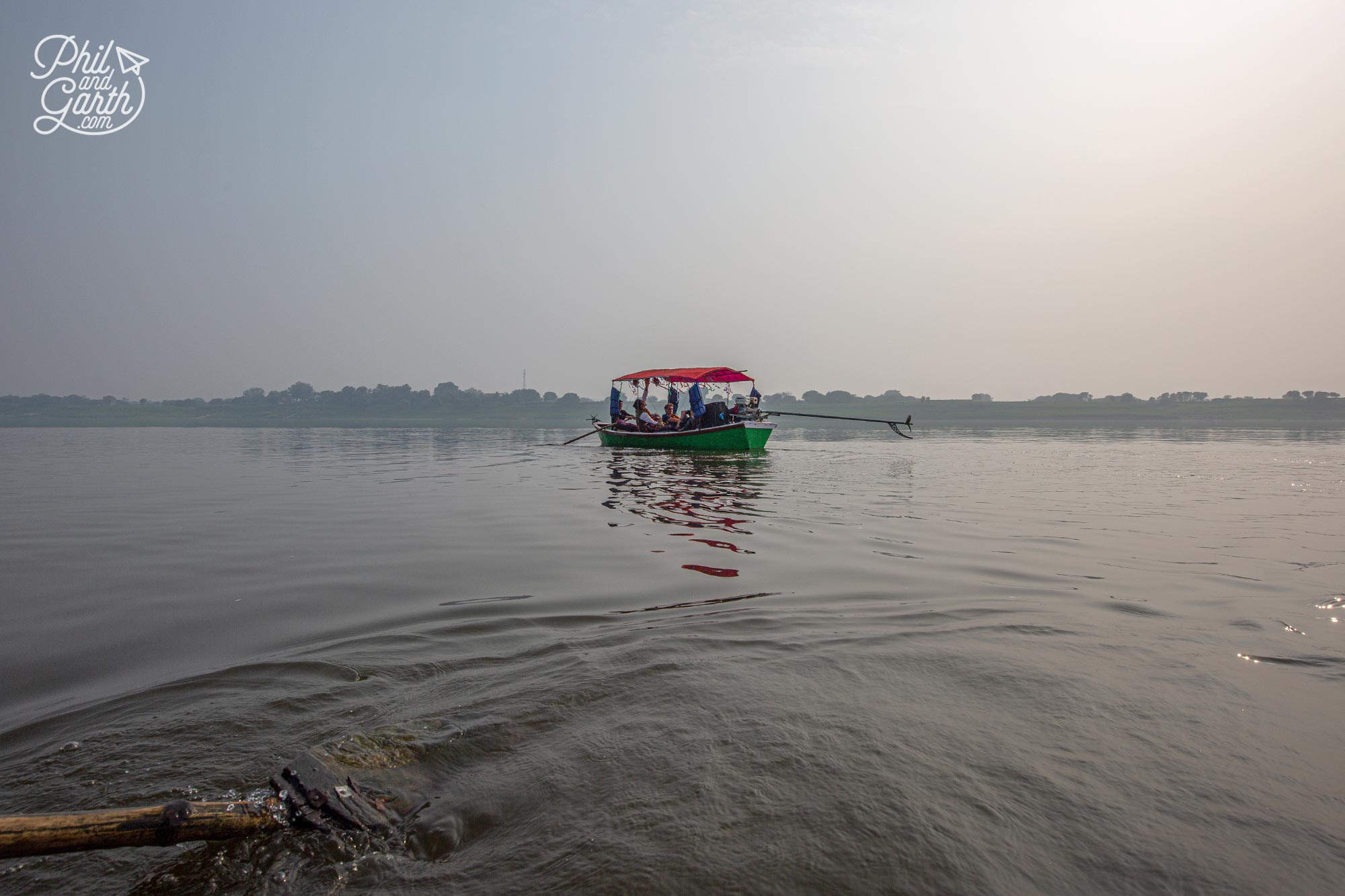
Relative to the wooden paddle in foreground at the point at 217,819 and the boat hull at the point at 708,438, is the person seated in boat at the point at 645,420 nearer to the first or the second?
the boat hull at the point at 708,438

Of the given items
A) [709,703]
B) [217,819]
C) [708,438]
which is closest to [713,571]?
[709,703]

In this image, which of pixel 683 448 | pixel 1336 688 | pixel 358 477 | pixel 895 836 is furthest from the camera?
pixel 683 448

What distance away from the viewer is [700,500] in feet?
56.4

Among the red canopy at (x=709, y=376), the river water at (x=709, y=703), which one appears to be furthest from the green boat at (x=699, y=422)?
the river water at (x=709, y=703)

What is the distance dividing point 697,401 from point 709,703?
1265 inches

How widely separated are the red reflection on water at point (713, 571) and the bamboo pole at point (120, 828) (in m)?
6.37

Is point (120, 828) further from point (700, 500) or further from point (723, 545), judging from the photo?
point (700, 500)

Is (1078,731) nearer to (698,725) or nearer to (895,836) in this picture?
(895,836)

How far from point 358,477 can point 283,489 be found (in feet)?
13.2

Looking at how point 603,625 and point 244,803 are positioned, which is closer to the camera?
point 244,803

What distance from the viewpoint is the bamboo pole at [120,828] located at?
2.37 meters

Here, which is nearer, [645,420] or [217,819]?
[217,819]

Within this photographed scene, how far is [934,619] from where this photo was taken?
21.5 feet

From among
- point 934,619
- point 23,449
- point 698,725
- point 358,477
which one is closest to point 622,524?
point 934,619
